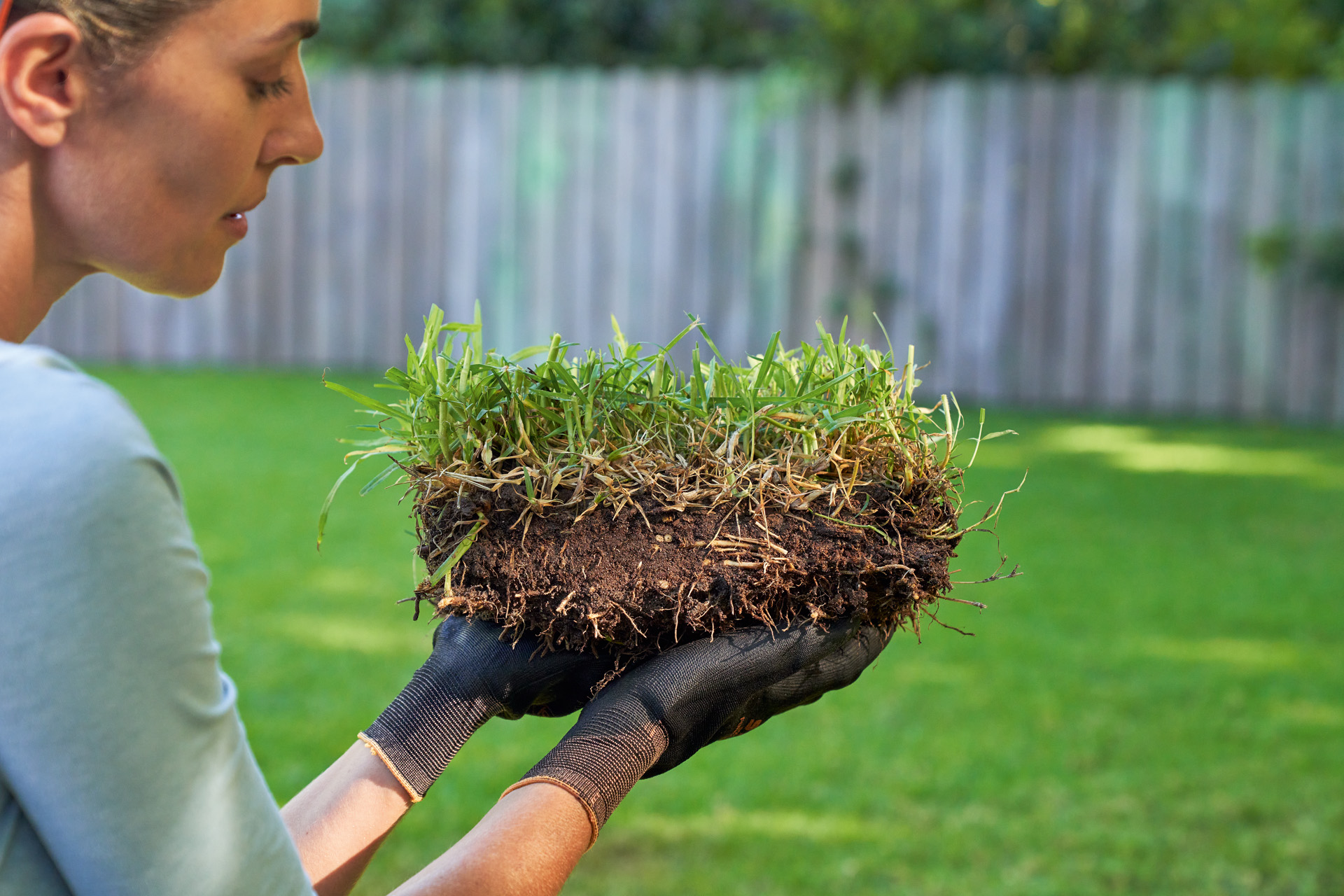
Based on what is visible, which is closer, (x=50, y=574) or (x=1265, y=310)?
(x=50, y=574)

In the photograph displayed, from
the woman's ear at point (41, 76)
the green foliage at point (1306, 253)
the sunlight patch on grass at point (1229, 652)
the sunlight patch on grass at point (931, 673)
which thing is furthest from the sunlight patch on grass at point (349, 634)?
the green foliage at point (1306, 253)

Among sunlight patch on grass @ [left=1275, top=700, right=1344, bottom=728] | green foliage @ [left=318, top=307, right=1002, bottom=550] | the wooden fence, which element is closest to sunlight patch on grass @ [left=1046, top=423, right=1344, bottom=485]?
the wooden fence

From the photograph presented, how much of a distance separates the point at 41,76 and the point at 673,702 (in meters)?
0.93

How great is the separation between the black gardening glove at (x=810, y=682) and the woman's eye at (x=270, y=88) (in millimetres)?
886

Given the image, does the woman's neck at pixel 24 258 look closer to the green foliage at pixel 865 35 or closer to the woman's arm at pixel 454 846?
the woman's arm at pixel 454 846

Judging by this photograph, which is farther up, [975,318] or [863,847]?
[975,318]

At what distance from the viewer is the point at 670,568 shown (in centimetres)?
146

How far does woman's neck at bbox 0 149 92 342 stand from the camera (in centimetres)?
108

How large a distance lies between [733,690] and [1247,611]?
4069 mm

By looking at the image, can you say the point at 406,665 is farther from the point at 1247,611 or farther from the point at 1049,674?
the point at 1247,611

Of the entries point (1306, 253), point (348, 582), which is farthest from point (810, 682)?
point (1306, 253)

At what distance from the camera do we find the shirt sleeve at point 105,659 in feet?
2.70

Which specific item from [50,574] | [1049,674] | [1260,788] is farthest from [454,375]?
[1049,674]

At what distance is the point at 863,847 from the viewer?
318 centimetres
